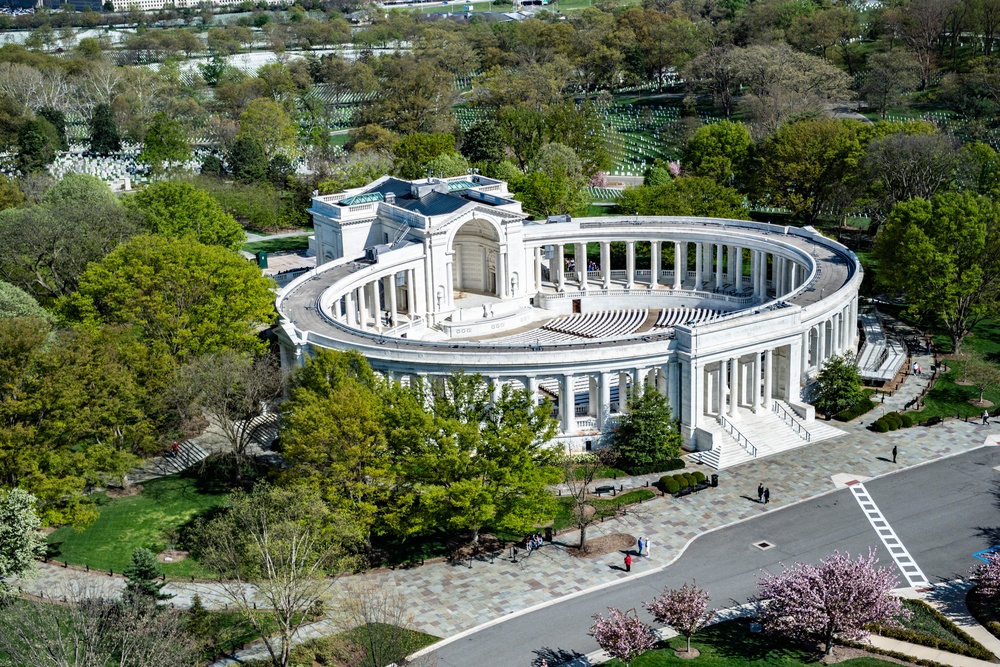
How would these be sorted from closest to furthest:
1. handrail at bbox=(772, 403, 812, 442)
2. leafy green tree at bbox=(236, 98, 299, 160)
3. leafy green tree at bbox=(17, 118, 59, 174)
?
handrail at bbox=(772, 403, 812, 442) < leafy green tree at bbox=(17, 118, 59, 174) < leafy green tree at bbox=(236, 98, 299, 160)

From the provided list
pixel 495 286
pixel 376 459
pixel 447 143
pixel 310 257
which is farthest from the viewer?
pixel 447 143

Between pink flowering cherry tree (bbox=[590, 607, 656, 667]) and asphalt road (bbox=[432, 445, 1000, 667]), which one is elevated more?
pink flowering cherry tree (bbox=[590, 607, 656, 667])

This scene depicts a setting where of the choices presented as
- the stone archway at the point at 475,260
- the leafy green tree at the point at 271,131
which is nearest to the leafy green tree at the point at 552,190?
the stone archway at the point at 475,260

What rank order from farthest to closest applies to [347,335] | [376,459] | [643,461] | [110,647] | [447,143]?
[447,143] → [347,335] → [643,461] → [376,459] → [110,647]

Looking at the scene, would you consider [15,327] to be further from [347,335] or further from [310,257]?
[310,257]

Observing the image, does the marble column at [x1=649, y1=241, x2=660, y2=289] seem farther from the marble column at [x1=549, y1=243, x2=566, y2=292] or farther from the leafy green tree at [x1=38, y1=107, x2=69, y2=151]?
the leafy green tree at [x1=38, y1=107, x2=69, y2=151]

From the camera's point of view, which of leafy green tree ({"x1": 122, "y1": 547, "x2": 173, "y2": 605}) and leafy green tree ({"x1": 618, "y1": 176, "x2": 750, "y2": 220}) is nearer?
leafy green tree ({"x1": 122, "y1": 547, "x2": 173, "y2": 605})

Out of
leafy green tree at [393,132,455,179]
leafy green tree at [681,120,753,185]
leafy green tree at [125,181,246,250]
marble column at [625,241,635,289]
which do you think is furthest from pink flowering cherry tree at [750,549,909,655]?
leafy green tree at [393,132,455,179]

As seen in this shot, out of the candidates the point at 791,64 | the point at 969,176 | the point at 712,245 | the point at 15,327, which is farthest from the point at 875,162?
the point at 15,327
